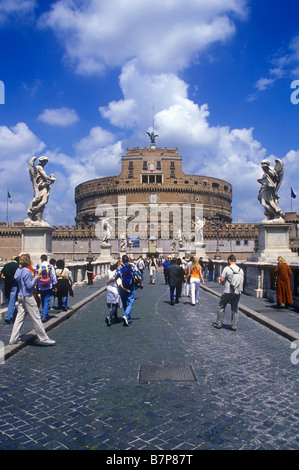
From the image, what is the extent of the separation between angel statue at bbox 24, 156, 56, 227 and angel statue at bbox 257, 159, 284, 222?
→ 6.30 metres

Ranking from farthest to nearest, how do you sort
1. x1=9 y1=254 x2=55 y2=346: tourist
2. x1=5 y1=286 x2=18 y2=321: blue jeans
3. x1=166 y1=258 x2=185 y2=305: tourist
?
1. x1=166 y1=258 x2=185 y2=305: tourist
2. x1=5 y1=286 x2=18 y2=321: blue jeans
3. x1=9 y1=254 x2=55 y2=346: tourist

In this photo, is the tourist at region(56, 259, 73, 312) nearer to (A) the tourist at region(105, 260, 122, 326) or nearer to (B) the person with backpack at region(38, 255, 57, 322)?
(B) the person with backpack at region(38, 255, 57, 322)

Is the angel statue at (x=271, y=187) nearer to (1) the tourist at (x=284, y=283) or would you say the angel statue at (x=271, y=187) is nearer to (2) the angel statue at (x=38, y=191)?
(1) the tourist at (x=284, y=283)

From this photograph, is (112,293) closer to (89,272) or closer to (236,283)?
(236,283)

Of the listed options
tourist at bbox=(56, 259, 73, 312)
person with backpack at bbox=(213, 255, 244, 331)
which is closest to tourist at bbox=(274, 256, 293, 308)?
person with backpack at bbox=(213, 255, 244, 331)

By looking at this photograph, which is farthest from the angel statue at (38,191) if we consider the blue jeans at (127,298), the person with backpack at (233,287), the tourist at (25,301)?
the person with backpack at (233,287)

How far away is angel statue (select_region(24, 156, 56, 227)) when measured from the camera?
11750mm

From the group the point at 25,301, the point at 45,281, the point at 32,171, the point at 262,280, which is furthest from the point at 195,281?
the point at 25,301

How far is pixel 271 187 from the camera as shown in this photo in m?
12.5

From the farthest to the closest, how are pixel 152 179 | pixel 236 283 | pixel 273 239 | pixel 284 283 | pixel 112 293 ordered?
pixel 152 179, pixel 273 239, pixel 284 283, pixel 112 293, pixel 236 283

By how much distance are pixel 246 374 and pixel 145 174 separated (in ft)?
242

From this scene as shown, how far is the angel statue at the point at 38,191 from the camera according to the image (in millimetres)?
11750

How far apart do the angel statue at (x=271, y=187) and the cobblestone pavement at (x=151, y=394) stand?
6.05m

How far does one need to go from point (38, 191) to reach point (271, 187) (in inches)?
272
